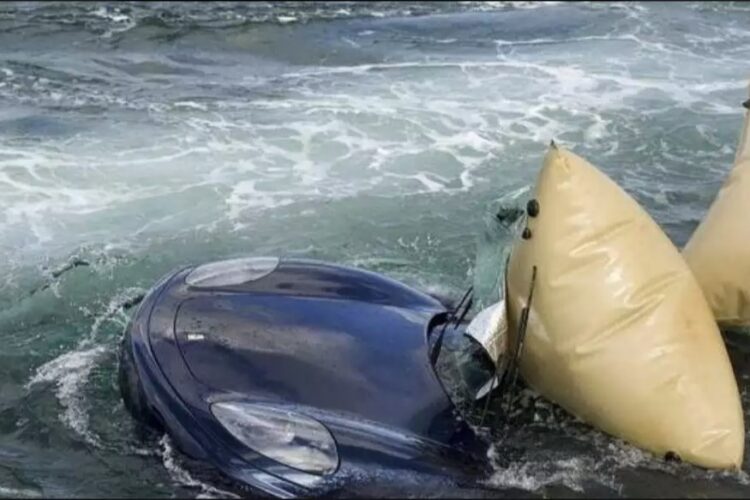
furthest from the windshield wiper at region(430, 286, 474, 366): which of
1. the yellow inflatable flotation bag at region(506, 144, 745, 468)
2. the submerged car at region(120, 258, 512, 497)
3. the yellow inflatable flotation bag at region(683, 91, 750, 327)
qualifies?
the yellow inflatable flotation bag at region(683, 91, 750, 327)

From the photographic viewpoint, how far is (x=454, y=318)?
4766mm

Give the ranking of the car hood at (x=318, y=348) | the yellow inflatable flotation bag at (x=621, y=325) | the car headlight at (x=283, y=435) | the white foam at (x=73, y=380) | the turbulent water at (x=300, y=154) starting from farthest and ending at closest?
the white foam at (x=73, y=380) < the turbulent water at (x=300, y=154) < the yellow inflatable flotation bag at (x=621, y=325) < the car hood at (x=318, y=348) < the car headlight at (x=283, y=435)

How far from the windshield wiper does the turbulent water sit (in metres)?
0.09

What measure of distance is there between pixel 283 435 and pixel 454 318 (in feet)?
3.70

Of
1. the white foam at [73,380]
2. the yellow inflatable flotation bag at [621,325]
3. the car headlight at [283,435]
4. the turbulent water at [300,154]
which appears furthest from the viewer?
the white foam at [73,380]

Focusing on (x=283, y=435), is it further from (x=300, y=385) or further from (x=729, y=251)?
(x=729, y=251)

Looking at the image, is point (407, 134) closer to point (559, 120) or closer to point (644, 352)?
point (559, 120)

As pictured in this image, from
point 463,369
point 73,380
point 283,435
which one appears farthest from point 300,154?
point 283,435

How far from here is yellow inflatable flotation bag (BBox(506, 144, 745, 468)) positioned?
423cm

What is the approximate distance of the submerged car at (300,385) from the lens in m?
3.89

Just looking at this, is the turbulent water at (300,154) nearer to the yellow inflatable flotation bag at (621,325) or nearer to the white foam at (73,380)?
the white foam at (73,380)

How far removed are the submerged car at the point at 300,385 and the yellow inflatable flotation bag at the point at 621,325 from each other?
395mm

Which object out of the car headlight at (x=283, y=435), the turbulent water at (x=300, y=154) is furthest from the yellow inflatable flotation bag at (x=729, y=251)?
the car headlight at (x=283, y=435)

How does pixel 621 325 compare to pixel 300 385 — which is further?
pixel 621 325
